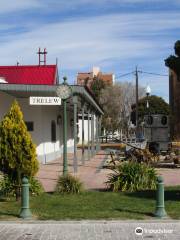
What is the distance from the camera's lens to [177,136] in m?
43.5

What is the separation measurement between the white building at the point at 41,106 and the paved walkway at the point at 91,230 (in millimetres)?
9943

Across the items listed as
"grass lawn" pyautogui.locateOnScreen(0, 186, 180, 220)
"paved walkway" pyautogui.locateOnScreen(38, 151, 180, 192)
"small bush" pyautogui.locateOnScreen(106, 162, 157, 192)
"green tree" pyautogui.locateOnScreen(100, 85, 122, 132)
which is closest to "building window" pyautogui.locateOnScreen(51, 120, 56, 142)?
"paved walkway" pyautogui.locateOnScreen(38, 151, 180, 192)

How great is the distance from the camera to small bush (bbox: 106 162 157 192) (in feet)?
45.0

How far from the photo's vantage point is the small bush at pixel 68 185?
1316 cm

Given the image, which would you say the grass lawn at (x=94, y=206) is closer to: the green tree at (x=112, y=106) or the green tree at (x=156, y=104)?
the green tree at (x=156, y=104)

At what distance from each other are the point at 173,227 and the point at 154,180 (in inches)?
183

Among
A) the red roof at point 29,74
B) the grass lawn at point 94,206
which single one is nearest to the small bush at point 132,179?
the grass lawn at point 94,206

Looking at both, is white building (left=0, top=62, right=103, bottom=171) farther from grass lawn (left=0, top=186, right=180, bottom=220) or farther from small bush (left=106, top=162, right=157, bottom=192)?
grass lawn (left=0, top=186, right=180, bottom=220)

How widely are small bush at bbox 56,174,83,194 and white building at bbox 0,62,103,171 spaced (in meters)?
6.36

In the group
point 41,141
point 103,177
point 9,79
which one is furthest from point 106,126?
point 103,177

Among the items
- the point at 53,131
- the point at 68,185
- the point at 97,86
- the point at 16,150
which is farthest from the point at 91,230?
the point at 97,86

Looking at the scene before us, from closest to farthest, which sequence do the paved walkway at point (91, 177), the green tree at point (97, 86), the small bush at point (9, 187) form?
the small bush at point (9, 187), the paved walkway at point (91, 177), the green tree at point (97, 86)

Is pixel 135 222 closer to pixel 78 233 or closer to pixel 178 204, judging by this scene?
pixel 78 233

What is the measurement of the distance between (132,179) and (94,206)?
2.70m
